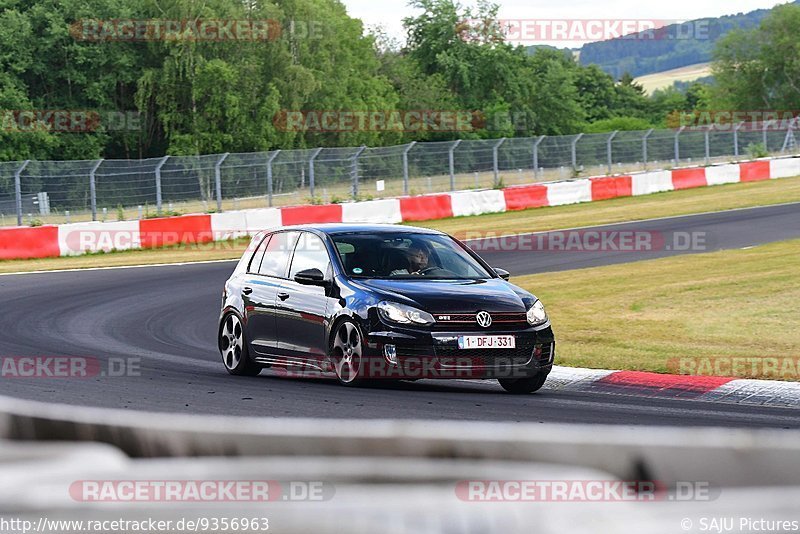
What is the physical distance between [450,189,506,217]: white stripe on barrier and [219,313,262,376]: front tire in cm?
2231

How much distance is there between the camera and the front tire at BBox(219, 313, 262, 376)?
11.4 m

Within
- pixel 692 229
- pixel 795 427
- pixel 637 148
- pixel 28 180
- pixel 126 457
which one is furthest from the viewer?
pixel 637 148

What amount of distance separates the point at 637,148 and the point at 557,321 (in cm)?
2789

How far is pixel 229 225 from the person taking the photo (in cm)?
2930

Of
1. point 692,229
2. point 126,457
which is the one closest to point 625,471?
point 126,457

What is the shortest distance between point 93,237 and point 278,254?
17187 mm

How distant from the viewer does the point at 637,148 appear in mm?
41469

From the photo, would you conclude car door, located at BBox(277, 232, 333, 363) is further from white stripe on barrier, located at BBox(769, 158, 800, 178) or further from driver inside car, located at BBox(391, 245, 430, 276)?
white stripe on barrier, located at BBox(769, 158, 800, 178)

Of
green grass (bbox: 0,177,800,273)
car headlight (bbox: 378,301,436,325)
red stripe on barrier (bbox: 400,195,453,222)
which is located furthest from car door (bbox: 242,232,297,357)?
red stripe on barrier (bbox: 400,195,453,222)

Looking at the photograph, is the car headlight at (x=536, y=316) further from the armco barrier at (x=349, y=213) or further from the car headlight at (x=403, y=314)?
the armco barrier at (x=349, y=213)

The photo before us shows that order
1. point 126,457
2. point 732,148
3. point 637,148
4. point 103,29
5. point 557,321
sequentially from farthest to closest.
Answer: point 103,29 → point 732,148 → point 637,148 → point 557,321 → point 126,457

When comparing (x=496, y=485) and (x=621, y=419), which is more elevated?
(x=496, y=485)

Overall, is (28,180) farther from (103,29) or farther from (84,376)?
(103,29)

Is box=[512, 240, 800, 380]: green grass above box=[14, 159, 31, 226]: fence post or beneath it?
beneath
